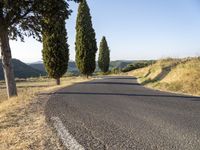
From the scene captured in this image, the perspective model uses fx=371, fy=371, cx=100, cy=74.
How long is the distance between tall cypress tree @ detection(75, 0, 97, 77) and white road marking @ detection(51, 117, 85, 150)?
43.4 meters

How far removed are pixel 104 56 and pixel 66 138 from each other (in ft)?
271

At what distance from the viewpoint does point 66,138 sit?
22.7ft

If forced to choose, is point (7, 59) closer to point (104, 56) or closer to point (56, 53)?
point (56, 53)

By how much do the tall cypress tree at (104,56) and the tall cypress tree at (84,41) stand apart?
36.3 meters

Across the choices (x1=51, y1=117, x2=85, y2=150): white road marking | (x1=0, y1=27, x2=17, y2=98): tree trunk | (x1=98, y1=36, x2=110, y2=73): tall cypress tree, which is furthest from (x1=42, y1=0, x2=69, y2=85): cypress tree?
(x1=98, y1=36, x2=110, y2=73): tall cypress tree

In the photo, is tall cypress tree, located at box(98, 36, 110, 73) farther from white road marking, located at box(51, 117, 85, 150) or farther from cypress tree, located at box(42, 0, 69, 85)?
white road marking, located at box(51, 117, 85, 150)

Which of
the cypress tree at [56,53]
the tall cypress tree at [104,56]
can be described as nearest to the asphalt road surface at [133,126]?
the cypress tree at [56,53]

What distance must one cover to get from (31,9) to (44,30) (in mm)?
2331

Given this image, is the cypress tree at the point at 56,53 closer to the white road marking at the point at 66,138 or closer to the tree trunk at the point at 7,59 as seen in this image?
the tree trunk at the point at 7,59

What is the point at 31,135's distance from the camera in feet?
24.8

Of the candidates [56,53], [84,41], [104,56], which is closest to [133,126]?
[56,53]

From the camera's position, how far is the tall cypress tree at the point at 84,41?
51.8m

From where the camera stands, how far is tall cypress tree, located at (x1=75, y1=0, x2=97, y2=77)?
170 feet

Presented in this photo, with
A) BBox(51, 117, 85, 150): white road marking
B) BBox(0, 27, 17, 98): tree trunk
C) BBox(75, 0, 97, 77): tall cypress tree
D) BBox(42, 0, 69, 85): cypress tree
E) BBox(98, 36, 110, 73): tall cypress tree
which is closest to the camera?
BBox(51, 117, 85, 150): white road marking
